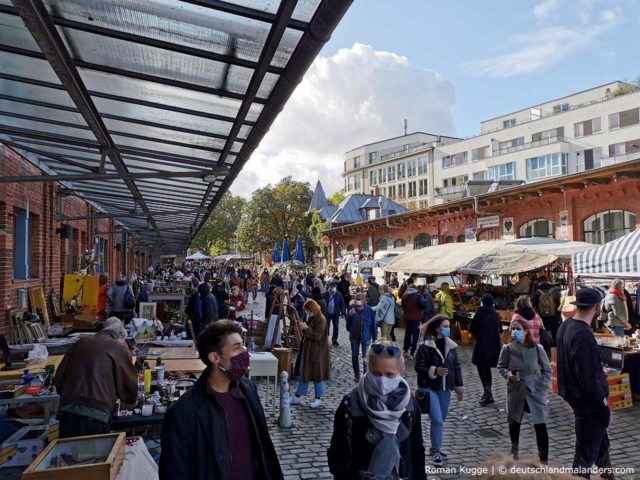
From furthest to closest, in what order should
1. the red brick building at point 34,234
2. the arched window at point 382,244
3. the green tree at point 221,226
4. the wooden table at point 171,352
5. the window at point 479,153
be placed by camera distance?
the green tree at point 221,226, the window at point 479,153, the arched window at point 382,244, the red brick building at point 34,234, the wooden table at point 171,352

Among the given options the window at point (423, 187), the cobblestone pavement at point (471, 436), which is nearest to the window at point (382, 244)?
the cobblestone pavement at point (471, 436)

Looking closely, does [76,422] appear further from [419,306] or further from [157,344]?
[419,306]

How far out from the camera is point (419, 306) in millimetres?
11523

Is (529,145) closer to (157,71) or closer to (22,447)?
(157,71)

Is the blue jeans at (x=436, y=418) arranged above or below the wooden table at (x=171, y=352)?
below

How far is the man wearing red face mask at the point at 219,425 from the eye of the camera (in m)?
2.55

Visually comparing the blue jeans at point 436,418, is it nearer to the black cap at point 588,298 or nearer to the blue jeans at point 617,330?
the black cap at point 588,298

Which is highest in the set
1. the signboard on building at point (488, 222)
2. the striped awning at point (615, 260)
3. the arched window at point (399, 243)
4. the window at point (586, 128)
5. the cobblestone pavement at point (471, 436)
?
the window at point (586, 128)

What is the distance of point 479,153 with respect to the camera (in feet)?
188

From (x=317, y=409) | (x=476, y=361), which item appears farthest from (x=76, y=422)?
(x=476, y=361)

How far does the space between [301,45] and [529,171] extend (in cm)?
4989

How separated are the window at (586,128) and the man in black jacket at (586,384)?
46729 millimetres

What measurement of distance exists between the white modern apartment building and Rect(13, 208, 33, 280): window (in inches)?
1079

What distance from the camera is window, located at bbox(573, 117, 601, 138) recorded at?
145ft
